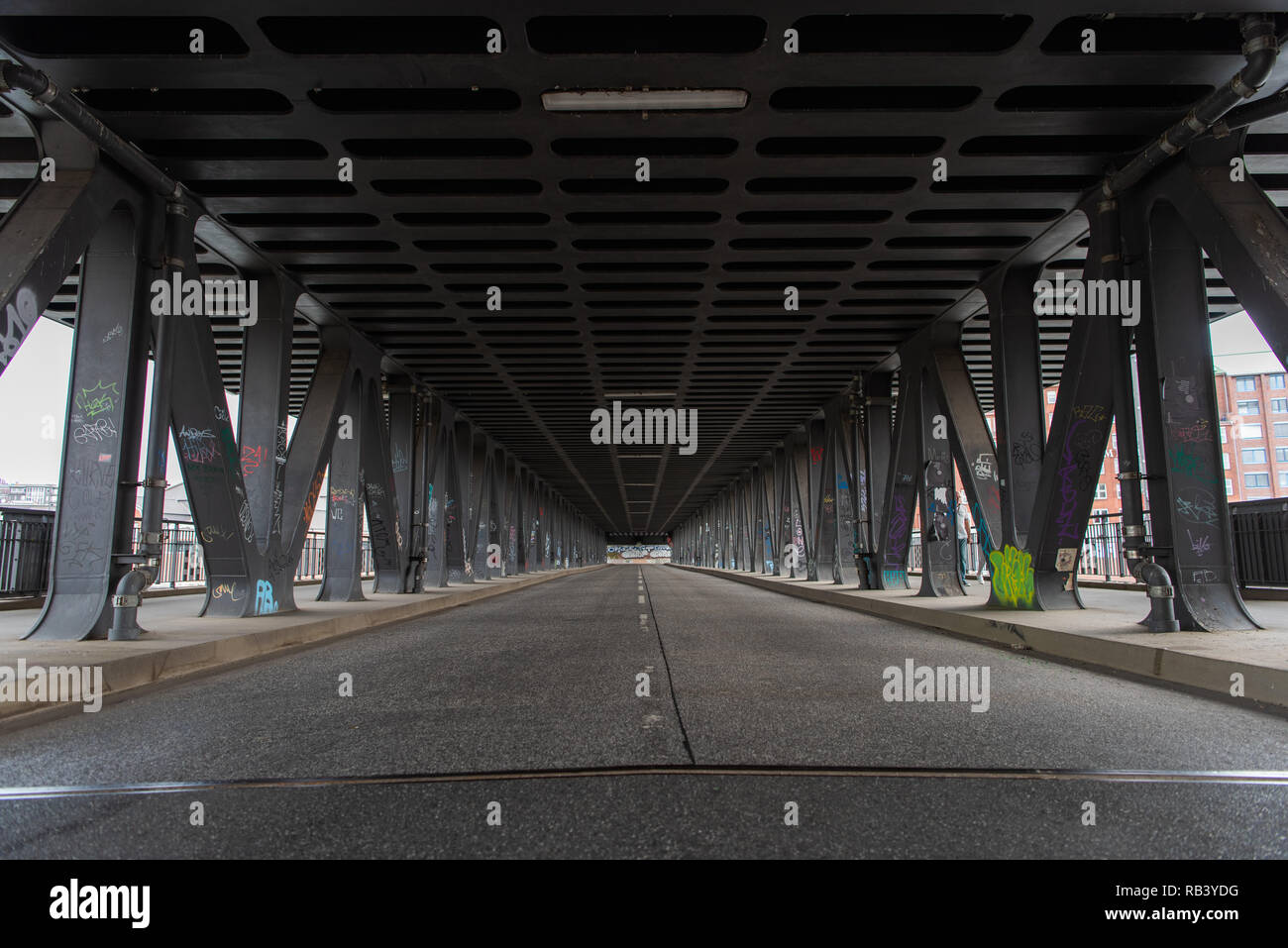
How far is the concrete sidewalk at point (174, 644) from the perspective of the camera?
5.95m

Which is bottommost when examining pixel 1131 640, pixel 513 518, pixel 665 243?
pixel 1131 640

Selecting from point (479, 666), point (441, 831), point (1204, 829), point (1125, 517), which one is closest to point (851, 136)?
point (1125, 517)

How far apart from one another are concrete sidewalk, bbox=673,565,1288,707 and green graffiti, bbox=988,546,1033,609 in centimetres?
32

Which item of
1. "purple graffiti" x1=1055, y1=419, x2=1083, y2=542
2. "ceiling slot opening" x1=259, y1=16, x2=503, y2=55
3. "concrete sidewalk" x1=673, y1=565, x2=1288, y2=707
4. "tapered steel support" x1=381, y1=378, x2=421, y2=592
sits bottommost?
"concrete sidewalk" x1=673, y1=565, x2=1288, y2=707

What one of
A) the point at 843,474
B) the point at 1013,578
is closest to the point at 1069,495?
the point at 1013,578

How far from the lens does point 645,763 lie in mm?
3770

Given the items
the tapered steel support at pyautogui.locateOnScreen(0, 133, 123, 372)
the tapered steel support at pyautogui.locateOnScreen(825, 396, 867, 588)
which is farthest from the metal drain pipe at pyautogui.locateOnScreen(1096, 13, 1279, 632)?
the tapered steel support at pyautogui.locateOnScreen(0, 133, 123, 372)

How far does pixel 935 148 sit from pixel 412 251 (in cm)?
788

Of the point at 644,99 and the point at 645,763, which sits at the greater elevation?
the point at 644,99

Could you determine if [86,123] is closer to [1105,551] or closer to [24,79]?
[24,79]

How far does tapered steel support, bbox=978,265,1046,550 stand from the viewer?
11.7 meters

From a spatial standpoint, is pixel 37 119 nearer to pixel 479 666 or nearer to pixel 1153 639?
pixel 479 666

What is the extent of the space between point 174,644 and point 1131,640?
31.5ft

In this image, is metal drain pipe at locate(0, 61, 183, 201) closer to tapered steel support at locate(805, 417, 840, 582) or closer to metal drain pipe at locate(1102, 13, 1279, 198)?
metal drain pipe at locate(1102, 13, 1279, 198)
